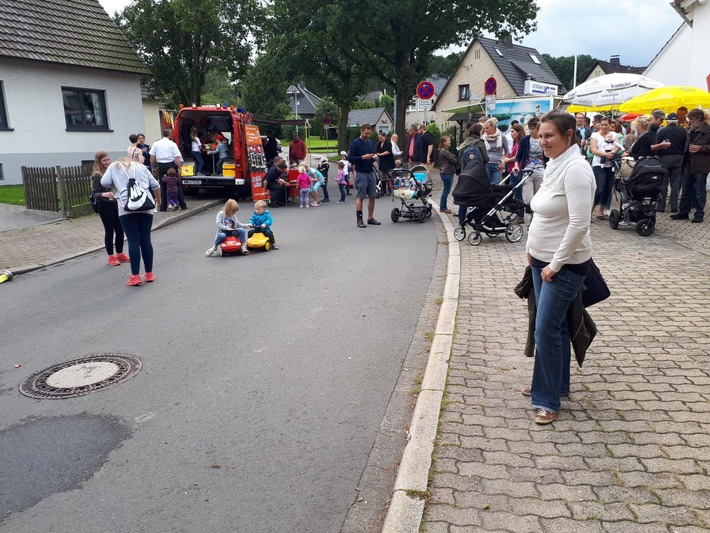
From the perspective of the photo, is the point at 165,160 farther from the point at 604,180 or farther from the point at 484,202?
the point at 604,180

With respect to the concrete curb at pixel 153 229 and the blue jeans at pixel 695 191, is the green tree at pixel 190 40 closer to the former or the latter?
the concrete curb at pixel 153 229

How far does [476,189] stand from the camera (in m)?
10.2

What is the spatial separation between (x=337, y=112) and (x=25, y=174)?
2421 inches

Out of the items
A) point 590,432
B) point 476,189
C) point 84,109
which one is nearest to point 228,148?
point 84,109

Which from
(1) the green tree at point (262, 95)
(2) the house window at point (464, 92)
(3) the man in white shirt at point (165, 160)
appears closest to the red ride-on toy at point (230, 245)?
(3) the man in white shirt at point (165, 160)

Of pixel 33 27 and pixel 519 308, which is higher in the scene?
pixel 33 27

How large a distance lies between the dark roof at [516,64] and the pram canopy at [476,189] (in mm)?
42869

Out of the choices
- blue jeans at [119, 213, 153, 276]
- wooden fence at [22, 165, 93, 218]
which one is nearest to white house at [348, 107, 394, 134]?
wooden fence at [22, 165, 93, 218]

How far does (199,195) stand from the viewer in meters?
19.9

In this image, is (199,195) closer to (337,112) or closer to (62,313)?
(62,313)

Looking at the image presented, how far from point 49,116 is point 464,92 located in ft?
138

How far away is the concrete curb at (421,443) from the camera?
124 inches

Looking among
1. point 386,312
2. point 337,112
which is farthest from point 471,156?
point 337,112

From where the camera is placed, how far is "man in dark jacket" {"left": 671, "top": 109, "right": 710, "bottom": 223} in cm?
1153
